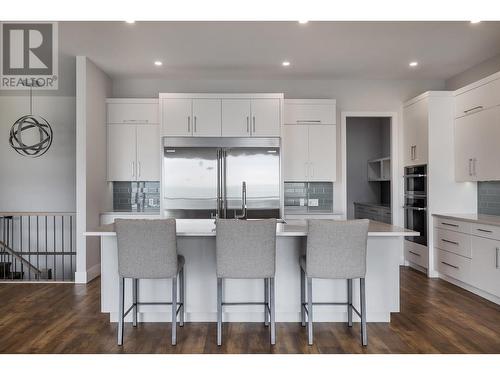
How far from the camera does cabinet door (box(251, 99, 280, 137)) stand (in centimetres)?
544

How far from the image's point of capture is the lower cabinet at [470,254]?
4035 mm

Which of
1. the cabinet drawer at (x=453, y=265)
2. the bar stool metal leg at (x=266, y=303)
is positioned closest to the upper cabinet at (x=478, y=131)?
the cabinet drawer at (x=453, y=265)

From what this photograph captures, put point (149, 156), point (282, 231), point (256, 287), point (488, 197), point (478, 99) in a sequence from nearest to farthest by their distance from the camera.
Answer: point (282, 231)
point (256, 287)
point (478, 99)
point (488, 197)
point (149, 156)

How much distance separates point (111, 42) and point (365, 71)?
3404mm

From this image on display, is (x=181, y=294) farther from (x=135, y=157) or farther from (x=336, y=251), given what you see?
(x=135, y=157)

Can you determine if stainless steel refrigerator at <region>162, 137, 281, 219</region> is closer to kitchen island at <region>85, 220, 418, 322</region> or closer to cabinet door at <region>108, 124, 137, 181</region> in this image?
cabinet door at <region>108, 124, 137, 181</region>

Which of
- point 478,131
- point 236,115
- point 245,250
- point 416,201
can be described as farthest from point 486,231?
point 236,115

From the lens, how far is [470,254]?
441 centimetres

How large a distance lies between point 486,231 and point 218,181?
322 centimetres

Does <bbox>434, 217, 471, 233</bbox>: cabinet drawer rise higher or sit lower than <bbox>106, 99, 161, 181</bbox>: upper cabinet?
lower

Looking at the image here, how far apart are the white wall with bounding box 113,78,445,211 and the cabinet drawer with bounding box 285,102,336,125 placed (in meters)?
0.35

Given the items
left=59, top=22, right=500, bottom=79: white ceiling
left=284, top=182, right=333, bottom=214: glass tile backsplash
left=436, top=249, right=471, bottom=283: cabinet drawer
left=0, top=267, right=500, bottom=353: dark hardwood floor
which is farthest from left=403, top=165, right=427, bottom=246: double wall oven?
left=59, top=22, right=500, bottom=79: white ceiling

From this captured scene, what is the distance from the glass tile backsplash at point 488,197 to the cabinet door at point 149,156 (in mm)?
4409

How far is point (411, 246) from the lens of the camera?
572 cm
